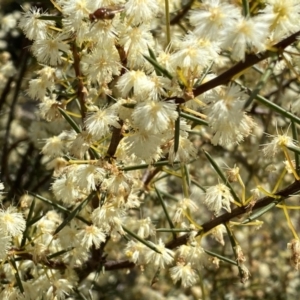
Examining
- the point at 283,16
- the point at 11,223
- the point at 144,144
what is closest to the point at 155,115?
the point at 144,144

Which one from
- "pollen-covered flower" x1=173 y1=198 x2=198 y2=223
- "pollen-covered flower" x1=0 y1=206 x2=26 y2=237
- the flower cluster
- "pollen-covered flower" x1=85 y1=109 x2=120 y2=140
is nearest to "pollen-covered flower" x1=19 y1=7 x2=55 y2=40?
the flower cluster

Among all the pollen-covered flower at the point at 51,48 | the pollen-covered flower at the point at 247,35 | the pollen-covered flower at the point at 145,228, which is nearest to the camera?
the pollen-covered flower at the point at 247,35

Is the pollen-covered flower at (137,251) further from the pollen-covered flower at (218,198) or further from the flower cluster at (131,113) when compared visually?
the pollen-covered flower at (218,198)

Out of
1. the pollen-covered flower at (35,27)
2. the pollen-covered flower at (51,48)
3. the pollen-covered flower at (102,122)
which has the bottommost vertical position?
the pollen-covered flower at (102,122)

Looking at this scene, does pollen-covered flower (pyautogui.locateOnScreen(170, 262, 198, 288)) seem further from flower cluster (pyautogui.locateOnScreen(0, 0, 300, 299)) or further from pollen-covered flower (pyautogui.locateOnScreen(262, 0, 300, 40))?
pollen-covered flower (pyautogui.locateOnScreen(262, 0, 300, 40))

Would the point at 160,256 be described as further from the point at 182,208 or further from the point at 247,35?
the point at 247,35

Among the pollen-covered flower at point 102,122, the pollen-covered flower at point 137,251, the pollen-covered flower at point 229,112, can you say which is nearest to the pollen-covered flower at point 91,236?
the pollen-covered flower at point 137,251

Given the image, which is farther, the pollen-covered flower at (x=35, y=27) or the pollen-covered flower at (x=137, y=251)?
the pollen-covered flower at (x=137, y=251)

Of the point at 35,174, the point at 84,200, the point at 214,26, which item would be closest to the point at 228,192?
the point at 84,200
